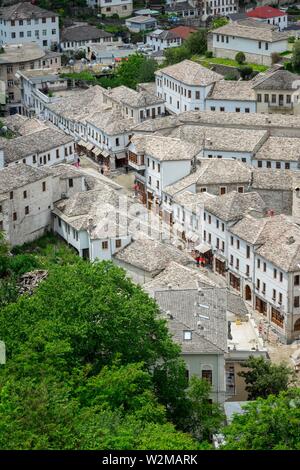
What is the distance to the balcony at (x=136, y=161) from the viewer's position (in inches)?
2918

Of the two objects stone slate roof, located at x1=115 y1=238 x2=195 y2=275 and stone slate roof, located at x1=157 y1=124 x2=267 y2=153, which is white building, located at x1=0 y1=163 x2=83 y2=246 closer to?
stone slate roof, located at x1=115 y1=238 x2=195 y2=275

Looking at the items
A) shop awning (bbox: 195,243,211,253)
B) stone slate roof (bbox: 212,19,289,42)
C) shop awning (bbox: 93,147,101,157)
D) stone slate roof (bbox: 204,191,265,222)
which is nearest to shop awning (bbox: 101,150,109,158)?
shop awning (bbox: 93,147,101,157)

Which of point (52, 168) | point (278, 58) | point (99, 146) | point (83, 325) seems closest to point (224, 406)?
point (83, 325)

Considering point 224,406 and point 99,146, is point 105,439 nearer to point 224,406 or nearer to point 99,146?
point 224,406

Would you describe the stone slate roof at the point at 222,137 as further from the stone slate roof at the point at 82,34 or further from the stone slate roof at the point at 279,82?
the stone slate roof at the point at 82,34

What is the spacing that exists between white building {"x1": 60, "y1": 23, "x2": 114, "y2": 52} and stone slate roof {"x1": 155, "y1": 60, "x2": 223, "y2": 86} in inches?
981

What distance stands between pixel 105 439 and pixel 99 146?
50735mm

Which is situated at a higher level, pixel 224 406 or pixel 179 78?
pixel 179 78

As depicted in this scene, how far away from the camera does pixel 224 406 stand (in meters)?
45.7

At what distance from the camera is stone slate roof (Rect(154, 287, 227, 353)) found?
47000mm

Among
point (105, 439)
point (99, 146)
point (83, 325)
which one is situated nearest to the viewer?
point (105, 439)

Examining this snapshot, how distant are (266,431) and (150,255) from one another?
27245mm

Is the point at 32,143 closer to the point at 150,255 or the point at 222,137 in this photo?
the point at 222,137

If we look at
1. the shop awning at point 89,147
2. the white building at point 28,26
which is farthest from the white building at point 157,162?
the white building at point 28,26
